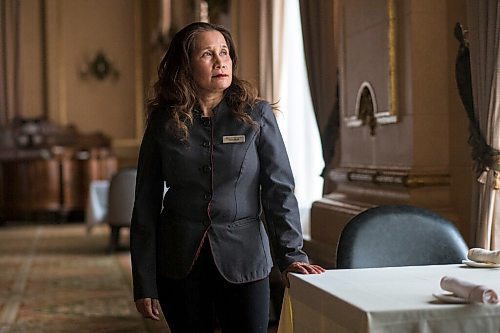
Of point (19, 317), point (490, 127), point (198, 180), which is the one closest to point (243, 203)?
point (198, 180)

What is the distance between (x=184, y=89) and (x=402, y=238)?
1.02 metres

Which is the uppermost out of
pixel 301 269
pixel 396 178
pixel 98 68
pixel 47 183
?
pixel 98 68

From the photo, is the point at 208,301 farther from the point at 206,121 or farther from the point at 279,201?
the point at 206,121

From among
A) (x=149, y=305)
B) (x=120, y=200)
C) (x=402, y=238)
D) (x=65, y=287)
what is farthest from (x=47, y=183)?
(x=149, y=305)

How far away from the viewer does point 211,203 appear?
2586 mm

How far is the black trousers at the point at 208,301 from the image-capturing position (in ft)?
8.46

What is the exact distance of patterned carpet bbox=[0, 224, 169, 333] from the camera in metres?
5.71

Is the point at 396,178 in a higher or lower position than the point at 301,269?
higher

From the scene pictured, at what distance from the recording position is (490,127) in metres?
3.68

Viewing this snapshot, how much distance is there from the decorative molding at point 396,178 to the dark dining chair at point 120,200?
465 centimetres

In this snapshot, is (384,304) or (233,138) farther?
(233,138)

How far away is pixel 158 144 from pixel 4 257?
23.7 ft

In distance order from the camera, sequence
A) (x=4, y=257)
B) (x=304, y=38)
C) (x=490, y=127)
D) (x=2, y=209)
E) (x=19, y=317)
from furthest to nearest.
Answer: (x=2, y=209) < (x=4, y=257) < (x=304, y=38) < (x=19, y=317) < (x=490, y=127)

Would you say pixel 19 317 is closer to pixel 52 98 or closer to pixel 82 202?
pixel 82 202
